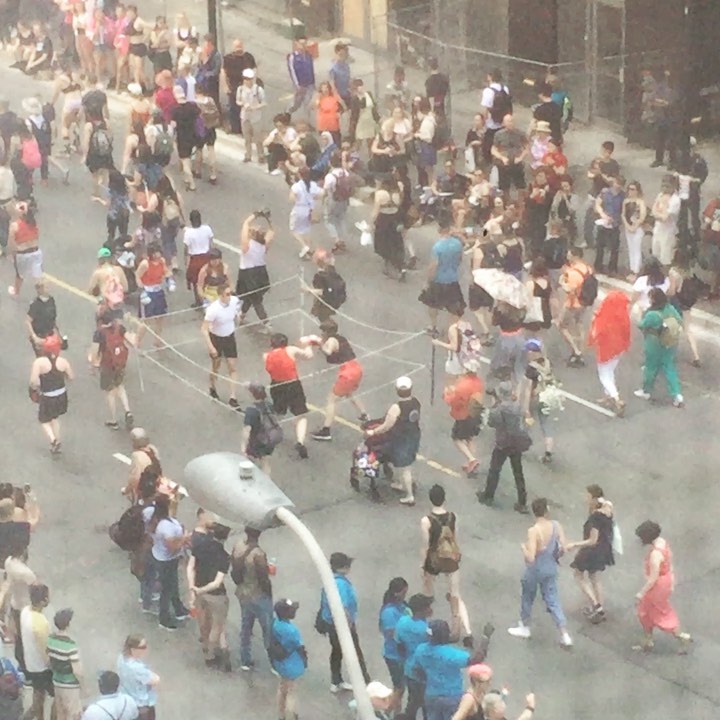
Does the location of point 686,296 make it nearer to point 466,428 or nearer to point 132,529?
point 466,428

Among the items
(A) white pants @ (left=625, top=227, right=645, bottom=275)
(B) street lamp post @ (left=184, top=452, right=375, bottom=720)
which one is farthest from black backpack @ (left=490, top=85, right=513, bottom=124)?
(B) street lamp post @ (left=184, top=452, right=375, bottom=720)

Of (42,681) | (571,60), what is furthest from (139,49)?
(42,681)

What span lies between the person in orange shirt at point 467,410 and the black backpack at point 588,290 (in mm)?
2264

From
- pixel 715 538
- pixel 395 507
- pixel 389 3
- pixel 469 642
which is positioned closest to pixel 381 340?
pixel 395 507

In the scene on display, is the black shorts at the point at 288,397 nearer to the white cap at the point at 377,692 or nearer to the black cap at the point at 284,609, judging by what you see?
the black cap at the point at 284,609

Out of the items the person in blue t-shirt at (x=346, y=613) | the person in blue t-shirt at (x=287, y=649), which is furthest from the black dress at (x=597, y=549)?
the person in blue t-shirt at (x=287, y=649)

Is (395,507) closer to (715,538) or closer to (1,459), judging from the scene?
(715,538)

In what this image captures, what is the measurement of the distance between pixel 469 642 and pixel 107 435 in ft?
19.7

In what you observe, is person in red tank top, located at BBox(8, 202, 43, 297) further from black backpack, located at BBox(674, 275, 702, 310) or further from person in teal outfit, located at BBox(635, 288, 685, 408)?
black backpack, located at BBox(674, 275, 702, 310)

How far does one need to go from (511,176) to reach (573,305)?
15.9ft

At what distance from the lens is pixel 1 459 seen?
64.2 feet

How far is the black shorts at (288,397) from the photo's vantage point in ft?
62.4

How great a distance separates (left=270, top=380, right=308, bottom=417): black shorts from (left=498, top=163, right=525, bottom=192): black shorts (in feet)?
22.6

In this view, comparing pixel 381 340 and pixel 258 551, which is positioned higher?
pixel 258 551
